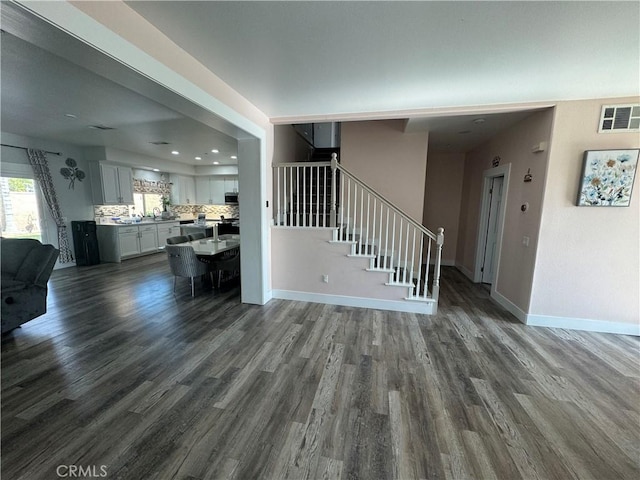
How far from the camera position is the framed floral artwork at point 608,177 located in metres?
2.95

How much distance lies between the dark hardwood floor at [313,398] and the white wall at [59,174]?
3.41 meters

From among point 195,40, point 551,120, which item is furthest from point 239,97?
point 551,120

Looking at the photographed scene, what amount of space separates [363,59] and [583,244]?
348 cm

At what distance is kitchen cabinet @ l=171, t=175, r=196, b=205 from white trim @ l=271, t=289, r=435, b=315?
261 inches

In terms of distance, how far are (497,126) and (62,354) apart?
249 inches

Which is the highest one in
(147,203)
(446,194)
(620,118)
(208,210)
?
(620,118)

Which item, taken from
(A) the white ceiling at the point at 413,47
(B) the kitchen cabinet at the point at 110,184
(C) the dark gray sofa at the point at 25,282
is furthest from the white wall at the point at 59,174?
(A) the white ceiling at the point at 413,47

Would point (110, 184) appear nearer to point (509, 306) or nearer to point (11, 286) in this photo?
point (11, 286)

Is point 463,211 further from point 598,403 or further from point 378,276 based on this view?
point 598,403

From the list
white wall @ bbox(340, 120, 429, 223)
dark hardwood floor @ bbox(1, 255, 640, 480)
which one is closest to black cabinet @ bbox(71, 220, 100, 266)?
dark hardwood floor @ bbox(1, 255, 640, 480)

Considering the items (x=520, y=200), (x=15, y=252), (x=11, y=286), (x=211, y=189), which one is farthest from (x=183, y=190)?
(x=520, y=200)

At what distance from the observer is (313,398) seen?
2.08 metres

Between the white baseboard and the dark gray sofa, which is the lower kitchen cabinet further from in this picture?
the white baseboard

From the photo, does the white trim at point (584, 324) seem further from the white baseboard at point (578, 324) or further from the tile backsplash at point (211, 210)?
the tile backsplash at point (211, 210)
